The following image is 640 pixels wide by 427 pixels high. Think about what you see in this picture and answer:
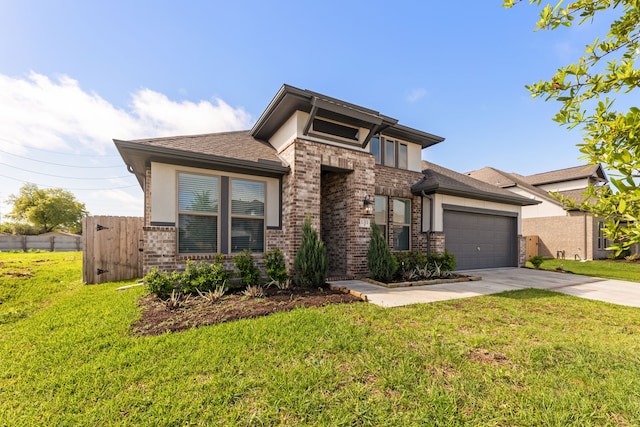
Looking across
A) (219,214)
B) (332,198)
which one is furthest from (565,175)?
(219,214)

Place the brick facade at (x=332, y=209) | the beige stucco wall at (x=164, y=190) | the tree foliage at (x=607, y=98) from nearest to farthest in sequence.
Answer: the tree foliage at (x=607, y=98), the beige stucco wall at (x=164, y=190), the brick facade at (x=332, y=209)

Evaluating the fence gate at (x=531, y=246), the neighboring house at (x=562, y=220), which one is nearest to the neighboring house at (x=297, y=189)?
the fence gate at (x=531, y=246)

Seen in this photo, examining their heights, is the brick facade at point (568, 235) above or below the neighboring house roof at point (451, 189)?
below

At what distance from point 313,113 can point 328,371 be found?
233 inches

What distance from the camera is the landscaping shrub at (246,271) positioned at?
6.07 meters

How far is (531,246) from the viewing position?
16328 millimetres

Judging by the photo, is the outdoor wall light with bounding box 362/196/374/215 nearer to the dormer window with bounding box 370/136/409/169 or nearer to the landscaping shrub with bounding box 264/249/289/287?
the dormer window with bounding box 370/136/409/169

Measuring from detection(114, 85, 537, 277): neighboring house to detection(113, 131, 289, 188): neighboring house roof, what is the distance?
0.09 ft

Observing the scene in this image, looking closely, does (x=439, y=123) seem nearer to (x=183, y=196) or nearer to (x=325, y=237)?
(x=325, y=237)

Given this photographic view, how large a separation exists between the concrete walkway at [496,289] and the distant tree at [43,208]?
4256 centimetres

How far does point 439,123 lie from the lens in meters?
11.5

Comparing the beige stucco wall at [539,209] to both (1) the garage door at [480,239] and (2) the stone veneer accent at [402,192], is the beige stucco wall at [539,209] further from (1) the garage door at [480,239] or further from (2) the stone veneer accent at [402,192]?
(2) the stone veneer accent at [402,192]

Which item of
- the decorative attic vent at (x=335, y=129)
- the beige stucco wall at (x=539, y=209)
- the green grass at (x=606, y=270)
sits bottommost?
the green grass at (x=606, y=270)

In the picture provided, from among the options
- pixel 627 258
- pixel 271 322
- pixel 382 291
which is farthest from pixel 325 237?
pixel 627 258
